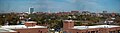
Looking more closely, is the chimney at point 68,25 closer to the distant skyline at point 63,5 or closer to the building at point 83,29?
the building at point 83,29

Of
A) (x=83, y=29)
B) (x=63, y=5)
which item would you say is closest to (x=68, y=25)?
(x=83, y=29)

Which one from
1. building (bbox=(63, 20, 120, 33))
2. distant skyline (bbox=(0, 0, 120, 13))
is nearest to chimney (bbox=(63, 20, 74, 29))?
Result: building (bbox=(63, 20, 120, 33))

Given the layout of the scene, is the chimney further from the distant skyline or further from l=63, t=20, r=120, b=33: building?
the distant skyline

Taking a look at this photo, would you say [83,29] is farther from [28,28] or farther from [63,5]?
[28,28]

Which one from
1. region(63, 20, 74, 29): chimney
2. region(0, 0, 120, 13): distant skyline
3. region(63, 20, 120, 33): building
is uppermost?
region(0, 0, 120, 13): distant skyline

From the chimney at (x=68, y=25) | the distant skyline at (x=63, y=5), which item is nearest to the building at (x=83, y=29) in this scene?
the chimney at (x=68, y=25)

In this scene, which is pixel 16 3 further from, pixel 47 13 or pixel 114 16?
pixel 114 16

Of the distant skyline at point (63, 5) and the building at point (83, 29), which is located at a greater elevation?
the distant skyline at point (63, 5)

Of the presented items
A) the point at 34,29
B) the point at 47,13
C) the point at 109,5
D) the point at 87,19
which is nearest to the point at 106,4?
the point at 109,5
